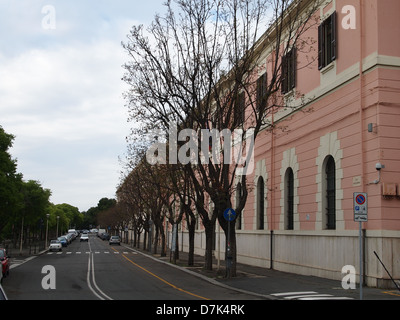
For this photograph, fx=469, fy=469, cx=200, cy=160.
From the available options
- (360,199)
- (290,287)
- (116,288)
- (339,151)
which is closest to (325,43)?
(339,151)

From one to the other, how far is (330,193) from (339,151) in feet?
7.35

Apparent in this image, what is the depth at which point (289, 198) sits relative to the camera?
25.8 meters

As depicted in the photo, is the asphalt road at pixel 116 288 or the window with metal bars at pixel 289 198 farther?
the window with metal bars at pixel 289 198

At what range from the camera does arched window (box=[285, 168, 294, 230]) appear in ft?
83.3

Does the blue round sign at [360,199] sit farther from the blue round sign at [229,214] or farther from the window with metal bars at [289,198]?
the window with metal bars at [289,198]

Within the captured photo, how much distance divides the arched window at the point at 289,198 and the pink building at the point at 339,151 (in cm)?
5

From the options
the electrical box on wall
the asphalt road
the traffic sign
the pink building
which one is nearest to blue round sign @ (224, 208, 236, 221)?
the asphalt road

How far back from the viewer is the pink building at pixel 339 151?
57.2 feet

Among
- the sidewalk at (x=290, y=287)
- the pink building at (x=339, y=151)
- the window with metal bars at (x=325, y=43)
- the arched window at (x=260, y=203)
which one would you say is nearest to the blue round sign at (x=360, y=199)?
the sidewalk at (x=290, y=287)

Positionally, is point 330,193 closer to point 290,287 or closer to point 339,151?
point 339,151

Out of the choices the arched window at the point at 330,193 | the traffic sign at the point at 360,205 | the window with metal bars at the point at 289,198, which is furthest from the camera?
the window with metal bars at the point at 289,198
